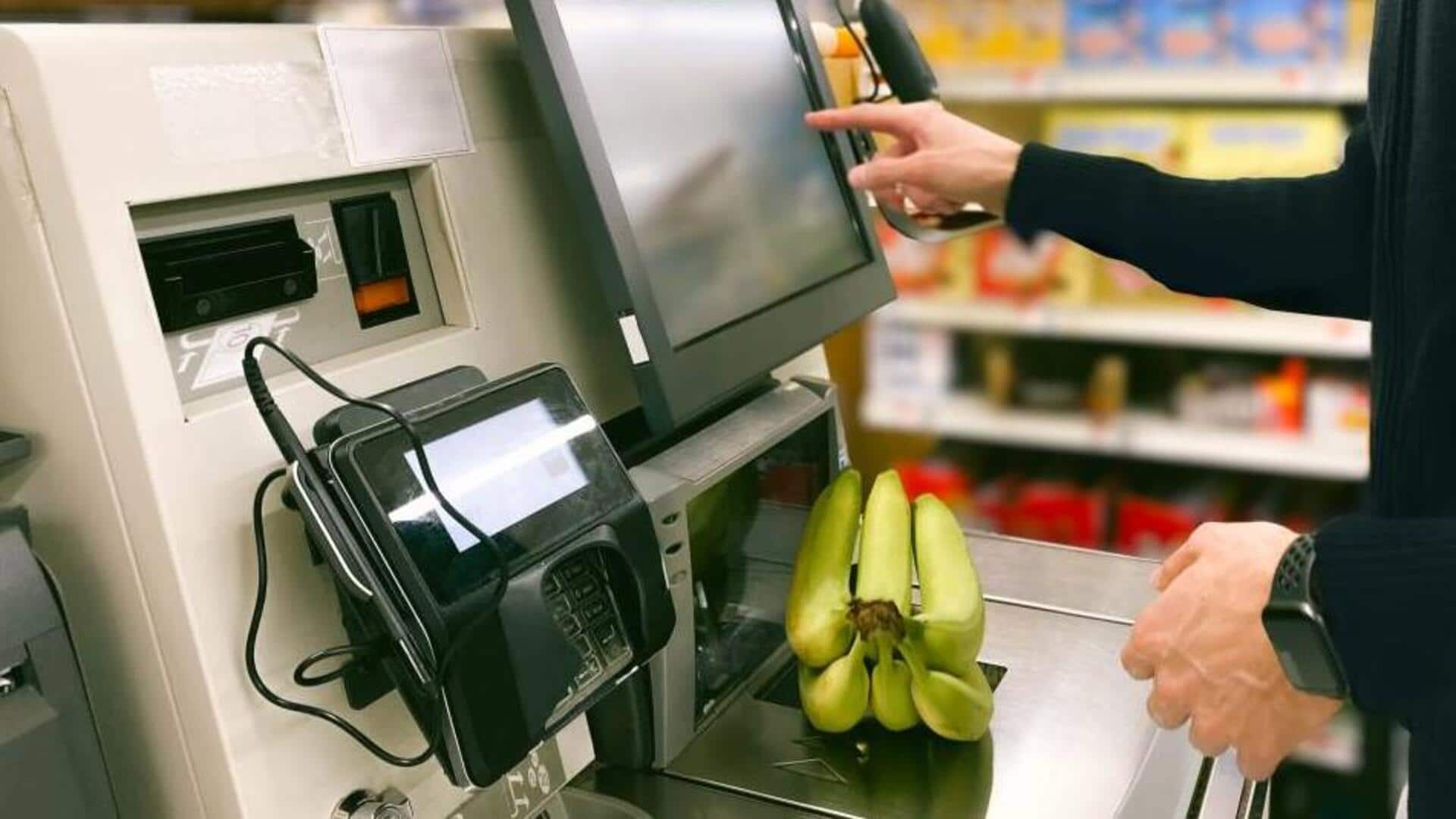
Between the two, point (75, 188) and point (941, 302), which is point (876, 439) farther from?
point (75, 188)

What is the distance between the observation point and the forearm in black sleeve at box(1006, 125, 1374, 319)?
1.03 metres

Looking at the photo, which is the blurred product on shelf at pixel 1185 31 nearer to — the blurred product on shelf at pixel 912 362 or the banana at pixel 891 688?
the blurred product on shelf at pixel 912 362

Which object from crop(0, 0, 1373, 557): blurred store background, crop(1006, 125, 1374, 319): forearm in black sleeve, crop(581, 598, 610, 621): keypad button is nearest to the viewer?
crop(581, 598, 610, 621): keypad button

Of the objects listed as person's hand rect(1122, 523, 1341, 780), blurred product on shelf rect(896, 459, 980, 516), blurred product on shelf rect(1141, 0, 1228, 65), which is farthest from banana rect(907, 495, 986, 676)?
blurred product on shelf rect(896, 459, 980, 516)

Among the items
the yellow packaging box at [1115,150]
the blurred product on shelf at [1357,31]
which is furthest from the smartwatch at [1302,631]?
the blurred product on shelf at [1357,31]

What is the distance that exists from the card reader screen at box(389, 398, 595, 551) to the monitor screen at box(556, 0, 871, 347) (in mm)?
127

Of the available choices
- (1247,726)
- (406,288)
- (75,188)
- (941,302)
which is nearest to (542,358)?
(406,288)

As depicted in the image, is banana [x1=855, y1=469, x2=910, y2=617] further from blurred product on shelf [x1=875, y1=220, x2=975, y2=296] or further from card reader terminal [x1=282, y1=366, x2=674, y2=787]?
blurred product on shelf [x1=875, y1=220, x2=975, y2=296]

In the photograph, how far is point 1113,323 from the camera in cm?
236

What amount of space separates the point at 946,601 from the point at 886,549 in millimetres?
59

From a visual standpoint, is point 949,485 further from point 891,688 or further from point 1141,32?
point 891,688

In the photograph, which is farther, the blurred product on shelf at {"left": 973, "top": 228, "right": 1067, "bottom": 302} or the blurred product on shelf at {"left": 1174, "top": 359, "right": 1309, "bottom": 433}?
the blurred product on shelf at {"left": 973, "top": 228, "right": 1067, "bottom": 302}

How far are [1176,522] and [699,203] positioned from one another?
1.73 metres

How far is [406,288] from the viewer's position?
0.86 metres
